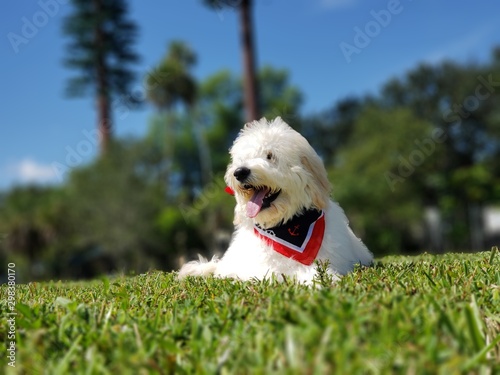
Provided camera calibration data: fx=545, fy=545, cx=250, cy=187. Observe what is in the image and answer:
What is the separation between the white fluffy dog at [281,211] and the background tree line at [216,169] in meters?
16.2

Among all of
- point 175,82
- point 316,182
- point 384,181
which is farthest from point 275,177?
point 175,82

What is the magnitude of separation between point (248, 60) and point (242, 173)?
1757 centimetres

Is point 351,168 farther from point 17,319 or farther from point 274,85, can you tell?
point 17,319

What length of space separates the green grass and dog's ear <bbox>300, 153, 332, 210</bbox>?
6.42ft

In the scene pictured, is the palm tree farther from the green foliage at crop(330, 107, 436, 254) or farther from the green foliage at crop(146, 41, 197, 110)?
the green foliage at crop(330, 107, 436, 254)

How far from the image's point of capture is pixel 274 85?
59.6m

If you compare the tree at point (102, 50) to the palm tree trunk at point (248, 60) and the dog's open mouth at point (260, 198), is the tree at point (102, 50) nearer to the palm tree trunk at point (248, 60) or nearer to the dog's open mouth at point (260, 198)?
the palm tree trunk at point (248, 60)

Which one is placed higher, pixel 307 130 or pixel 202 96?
pixel 202 96

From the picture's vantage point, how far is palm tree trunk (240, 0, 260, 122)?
21656 mm

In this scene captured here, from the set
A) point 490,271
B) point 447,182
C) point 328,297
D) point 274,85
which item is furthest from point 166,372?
point 274,85

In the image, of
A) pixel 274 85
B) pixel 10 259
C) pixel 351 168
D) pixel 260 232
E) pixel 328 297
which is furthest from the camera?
pixel 274 85

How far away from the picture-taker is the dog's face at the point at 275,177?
5473mm

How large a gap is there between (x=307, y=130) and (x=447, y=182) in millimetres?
16102

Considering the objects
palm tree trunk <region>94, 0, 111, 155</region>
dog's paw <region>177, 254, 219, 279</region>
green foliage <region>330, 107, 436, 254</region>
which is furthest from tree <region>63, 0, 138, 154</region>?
dog's paw <region>177, 254, 219, 279</region>
